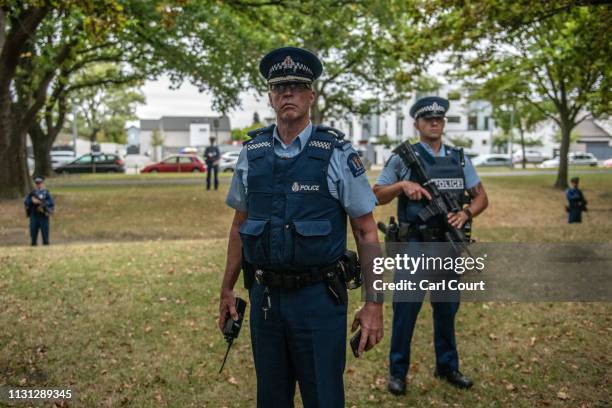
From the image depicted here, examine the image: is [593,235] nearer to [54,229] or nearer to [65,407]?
[65,407]

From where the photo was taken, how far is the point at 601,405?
4434 mm

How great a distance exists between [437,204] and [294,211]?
204 centimetres

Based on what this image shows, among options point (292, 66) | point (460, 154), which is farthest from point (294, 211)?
point (460, 154)

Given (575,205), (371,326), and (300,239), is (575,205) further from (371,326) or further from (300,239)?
(300,239)

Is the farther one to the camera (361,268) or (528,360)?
(528,360)

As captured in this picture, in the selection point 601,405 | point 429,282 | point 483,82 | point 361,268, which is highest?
point 483,82

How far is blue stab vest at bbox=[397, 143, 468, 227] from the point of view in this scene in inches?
185

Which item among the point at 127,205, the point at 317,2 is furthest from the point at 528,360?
the point at 127,205

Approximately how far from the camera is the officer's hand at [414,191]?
15.0 ft

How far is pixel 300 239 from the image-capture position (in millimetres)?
2930

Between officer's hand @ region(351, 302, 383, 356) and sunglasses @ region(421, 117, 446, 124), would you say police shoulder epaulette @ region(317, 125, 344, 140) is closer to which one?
officer's hand @ region(351, 302, 383, 356)

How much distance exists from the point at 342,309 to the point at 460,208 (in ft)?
6.85

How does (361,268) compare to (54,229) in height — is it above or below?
above

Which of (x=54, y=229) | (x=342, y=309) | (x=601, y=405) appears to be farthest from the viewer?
(x=54, y=229)
